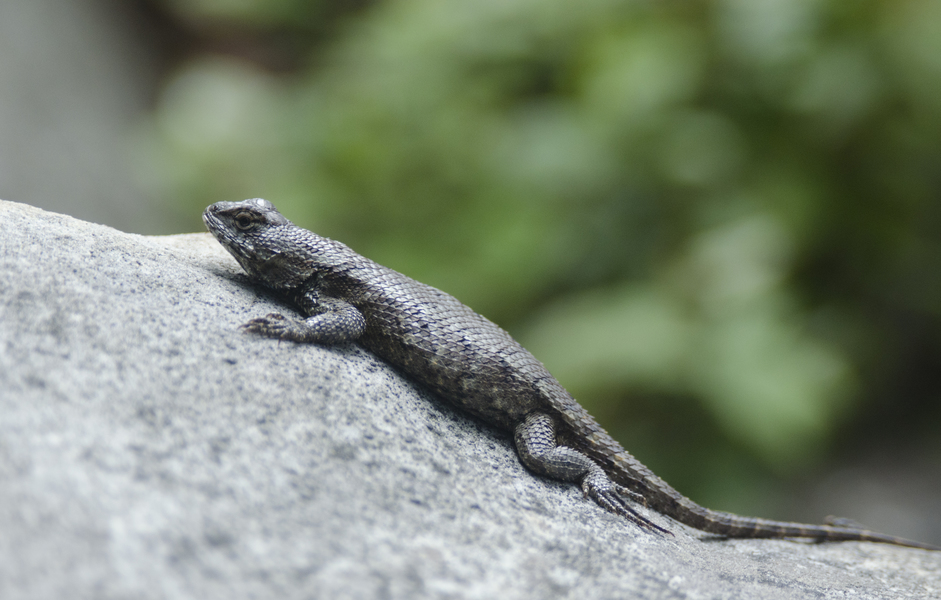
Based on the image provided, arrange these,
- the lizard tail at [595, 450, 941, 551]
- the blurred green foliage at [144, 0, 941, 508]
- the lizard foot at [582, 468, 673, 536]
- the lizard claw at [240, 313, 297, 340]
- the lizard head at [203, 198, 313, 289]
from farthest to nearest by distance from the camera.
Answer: the blurred green foliage at [144, 0, 941, 508] < the lizard tail at [595, 450, 941, 551] < the lizard head at [203, 198, 313, 289] < the lizard foot at [582, 468, 673, 536] < the lizard claw at [240, 313, 297, 340]

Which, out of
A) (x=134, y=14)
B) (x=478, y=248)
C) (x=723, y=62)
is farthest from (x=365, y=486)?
(x=134, y=14)

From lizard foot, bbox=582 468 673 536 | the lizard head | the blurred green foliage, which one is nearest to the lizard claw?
the lizard head

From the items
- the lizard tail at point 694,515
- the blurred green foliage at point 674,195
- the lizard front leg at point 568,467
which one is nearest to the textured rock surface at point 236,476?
the lizard front leg at point 568,467

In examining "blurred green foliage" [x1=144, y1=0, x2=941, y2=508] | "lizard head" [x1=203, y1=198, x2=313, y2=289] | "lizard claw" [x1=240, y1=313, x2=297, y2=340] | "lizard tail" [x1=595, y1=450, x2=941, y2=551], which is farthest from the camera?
"blurred green foliage" [x1=144, y1=0, x2=941, y2=508]

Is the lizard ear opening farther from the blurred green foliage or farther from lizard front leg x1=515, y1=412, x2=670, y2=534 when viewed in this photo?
the blurred green foliage

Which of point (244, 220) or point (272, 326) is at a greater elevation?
point (244, 220)

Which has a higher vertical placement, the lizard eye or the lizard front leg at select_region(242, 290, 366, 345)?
the lizard eye

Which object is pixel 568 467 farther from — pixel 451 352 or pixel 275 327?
pixel 275 327

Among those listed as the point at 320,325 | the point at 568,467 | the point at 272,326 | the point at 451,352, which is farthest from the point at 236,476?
the point at 568,467
